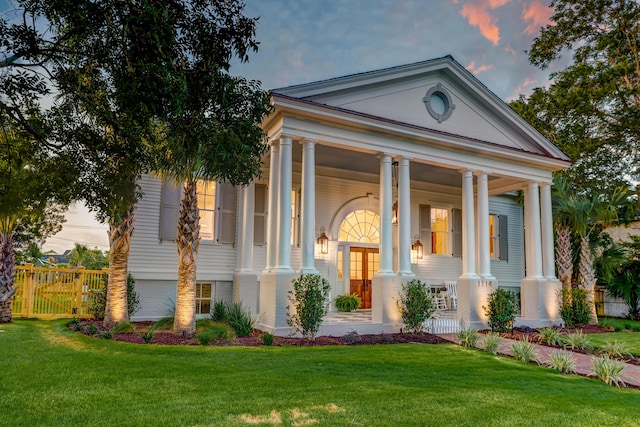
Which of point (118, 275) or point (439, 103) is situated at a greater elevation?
point (439, 103)

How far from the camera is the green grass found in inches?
169

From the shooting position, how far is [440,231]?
1623 centimetres

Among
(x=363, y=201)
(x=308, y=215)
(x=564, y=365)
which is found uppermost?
(x=363, y=201)

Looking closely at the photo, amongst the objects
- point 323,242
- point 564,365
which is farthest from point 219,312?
point 564,365

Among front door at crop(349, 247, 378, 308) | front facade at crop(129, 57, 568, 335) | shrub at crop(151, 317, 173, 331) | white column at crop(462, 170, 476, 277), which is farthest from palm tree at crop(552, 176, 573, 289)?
shrub at crop(151, 317, 173, 331)

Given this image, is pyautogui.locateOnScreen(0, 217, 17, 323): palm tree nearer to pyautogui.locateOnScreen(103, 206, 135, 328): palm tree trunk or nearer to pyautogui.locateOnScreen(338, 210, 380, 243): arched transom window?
pyautogui.locateOnScreen(103, 206, 135, 328): palm tree trunk

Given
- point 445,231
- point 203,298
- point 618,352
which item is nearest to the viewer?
point 618,352

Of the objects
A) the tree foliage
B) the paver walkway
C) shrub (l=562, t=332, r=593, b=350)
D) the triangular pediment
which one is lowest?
the paver walkway

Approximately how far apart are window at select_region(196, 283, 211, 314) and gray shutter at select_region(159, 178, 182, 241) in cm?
158

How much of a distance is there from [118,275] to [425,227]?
10.0m

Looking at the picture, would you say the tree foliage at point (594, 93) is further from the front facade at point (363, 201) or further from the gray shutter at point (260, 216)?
the gray shutter at point (260, 216)

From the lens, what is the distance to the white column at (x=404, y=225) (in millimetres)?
10820

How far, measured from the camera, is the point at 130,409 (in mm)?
4336

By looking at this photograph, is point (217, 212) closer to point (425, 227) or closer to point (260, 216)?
point (260, 216)
